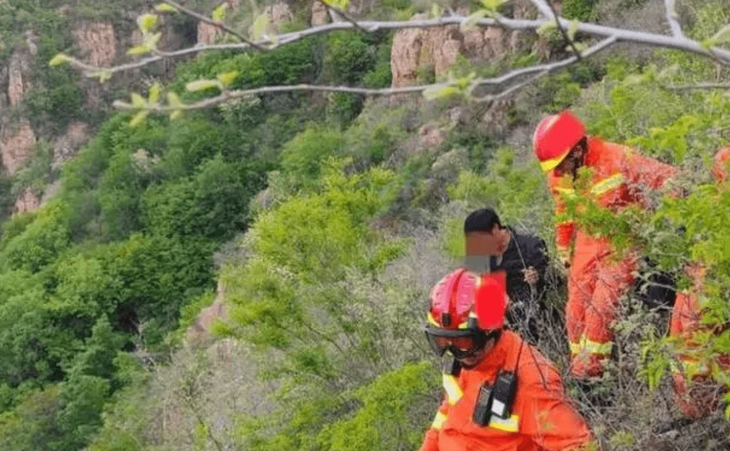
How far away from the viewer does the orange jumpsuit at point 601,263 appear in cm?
376

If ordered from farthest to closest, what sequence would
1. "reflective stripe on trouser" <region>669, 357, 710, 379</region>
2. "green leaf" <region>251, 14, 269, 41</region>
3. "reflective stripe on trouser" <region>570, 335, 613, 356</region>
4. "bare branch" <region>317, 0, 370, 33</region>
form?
"reflective stripe on trouser" <region>570, 335, 613, 356</region> < "reflective stripe on trouser" <region>669, 357, 710, 379</region> < "green leaf" <region>251, 14, 269, 41</region> < "bare branch" <region>317, 0, 370, 33</region>

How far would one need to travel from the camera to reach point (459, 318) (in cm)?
337

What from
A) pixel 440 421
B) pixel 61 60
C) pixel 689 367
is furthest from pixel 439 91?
pixel 440 421

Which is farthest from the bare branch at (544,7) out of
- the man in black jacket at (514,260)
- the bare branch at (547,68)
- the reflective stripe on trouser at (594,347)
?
the man in black jacket at (514,260)

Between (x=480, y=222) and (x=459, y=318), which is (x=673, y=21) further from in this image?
(x=480, y=222)

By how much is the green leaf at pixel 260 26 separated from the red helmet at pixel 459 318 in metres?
1.68

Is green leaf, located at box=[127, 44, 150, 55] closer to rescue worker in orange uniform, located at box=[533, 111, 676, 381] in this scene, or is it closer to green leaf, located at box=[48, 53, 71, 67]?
green leaf, located at box=[48, 53, 71, 67]

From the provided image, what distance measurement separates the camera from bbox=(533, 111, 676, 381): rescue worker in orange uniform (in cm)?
376

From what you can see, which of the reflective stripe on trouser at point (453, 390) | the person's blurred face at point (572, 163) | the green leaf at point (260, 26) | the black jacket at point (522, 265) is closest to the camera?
the green leaf at point (260, 26)

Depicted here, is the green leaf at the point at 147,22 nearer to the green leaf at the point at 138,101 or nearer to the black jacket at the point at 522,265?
the green leaf at the point at 138,101

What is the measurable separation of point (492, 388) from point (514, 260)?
1478 mm

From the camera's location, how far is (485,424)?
3322mm

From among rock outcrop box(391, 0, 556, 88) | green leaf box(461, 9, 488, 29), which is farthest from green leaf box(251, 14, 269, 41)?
rock outcrop box(391, 0, 556, 88)

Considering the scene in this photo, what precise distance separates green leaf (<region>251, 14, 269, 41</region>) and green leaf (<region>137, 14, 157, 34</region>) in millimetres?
222
